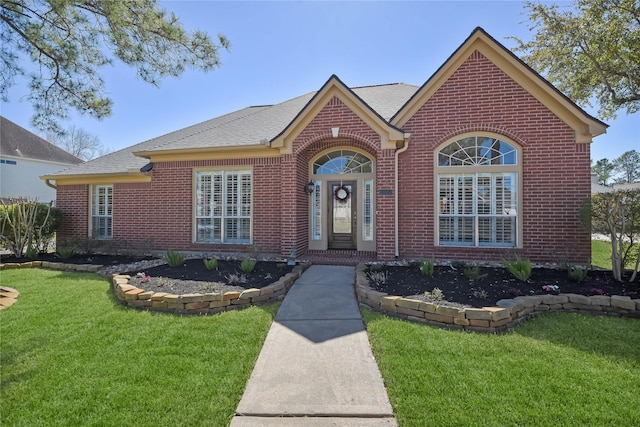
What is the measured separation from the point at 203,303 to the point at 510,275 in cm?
633

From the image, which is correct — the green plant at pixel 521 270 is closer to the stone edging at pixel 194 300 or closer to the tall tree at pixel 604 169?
the stone edging at pixel 194 300

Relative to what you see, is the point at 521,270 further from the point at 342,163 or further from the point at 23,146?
the point at 23,146

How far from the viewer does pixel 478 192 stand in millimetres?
8500

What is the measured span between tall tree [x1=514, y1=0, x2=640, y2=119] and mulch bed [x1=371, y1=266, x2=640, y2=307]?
11865 mm

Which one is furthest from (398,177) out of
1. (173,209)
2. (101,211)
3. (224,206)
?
(101,211)

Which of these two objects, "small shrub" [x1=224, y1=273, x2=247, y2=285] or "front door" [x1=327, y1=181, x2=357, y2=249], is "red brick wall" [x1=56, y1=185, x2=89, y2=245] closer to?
"small shrub" [x1=224, y1=273, x2=247, y2=285]

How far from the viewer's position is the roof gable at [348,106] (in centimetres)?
827

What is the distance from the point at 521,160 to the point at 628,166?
6978 centimetres

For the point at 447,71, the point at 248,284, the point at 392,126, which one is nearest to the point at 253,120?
the point at 392,126

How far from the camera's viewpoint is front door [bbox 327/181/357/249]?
9984 millimetres

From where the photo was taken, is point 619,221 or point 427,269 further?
point 427,269

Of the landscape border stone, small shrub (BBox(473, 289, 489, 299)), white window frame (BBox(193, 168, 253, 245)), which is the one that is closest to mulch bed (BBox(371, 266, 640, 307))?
small shrub (BBox(473, 289, 489, 299))

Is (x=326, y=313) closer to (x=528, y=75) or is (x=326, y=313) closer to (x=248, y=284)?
(x=248, y=284)

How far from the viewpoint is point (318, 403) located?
9.80 feet
